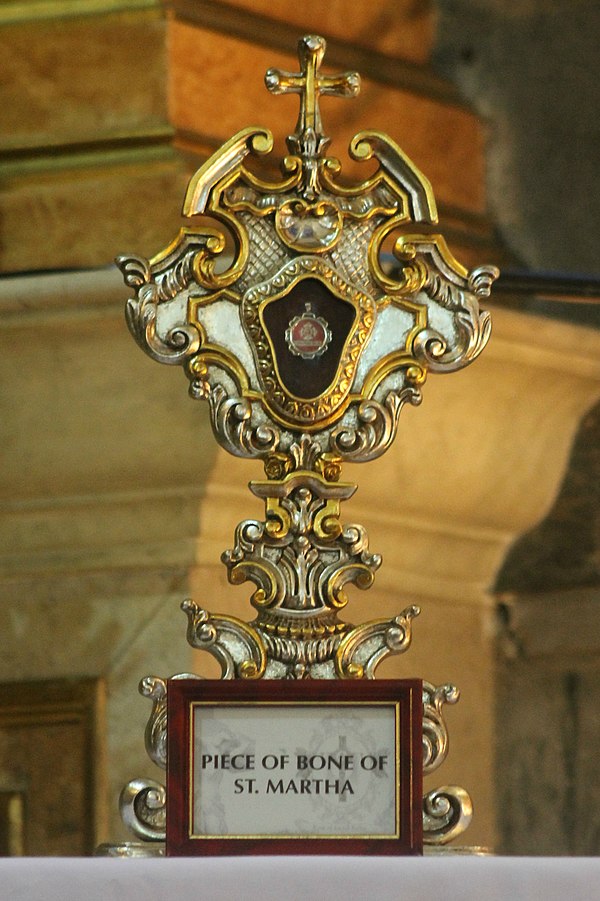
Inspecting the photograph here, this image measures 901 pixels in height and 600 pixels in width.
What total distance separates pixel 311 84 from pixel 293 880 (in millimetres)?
421

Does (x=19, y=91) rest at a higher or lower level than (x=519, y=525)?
higher

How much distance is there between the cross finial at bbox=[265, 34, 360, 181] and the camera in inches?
44.1

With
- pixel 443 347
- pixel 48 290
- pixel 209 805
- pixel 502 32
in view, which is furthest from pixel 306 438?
pixel 502 32

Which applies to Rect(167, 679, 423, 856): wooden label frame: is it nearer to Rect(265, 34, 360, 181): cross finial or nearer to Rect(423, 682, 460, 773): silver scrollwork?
Rect(423, 682, 460, 773): silver scrollwork

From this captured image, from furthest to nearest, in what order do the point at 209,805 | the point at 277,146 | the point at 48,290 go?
1. the point at 277,146
2. the point at 48,290
3. the point at 209,805

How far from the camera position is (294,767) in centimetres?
102

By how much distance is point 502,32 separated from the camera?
182 cm

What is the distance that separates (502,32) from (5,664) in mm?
667

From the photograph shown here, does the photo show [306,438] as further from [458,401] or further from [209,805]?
[458,401]

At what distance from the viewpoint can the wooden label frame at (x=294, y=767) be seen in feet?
3.32

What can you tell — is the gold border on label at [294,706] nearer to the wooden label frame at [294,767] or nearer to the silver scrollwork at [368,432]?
the wooden label frame at [294,767]

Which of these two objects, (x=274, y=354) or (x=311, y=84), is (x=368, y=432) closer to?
(x=274, y=354)

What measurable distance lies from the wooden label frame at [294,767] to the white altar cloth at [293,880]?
0.34 feet

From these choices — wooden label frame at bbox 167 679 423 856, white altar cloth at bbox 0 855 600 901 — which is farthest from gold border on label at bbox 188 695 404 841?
white altar cloth at bbox 0 855 600 901
